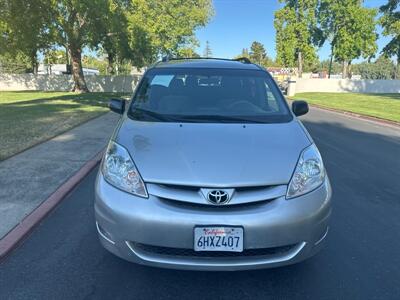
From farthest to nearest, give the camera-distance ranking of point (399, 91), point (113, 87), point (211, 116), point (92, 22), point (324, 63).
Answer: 1. point (324, 63)
2. point (399, 91)
3. point (113, 87)
4. point (92, 22)
5. point (211, 116)

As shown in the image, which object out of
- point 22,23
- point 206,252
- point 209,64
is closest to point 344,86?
point 22,23

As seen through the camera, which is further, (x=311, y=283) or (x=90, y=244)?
(x=90, y=244)

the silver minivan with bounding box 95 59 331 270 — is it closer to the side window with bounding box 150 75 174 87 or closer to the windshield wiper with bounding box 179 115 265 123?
the windshield wiper with bounding box 179 115 265 123

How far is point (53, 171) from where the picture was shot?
6.49 meters

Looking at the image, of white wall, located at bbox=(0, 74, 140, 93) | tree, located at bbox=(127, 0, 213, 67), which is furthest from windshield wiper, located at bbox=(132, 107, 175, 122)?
white wall, located at bbox=(0, 74, 140, 93)

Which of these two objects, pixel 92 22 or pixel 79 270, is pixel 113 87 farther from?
pixel 79 270

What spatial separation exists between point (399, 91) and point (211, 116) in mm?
47589

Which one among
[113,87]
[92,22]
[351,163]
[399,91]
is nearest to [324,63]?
[399,91]

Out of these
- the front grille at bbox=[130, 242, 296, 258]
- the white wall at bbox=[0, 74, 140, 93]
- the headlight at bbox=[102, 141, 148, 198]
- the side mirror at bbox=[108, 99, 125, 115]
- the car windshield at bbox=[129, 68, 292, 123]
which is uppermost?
the car windshield at bbox=[129, 68, 292, 123]

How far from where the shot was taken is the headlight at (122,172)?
10.1 feet

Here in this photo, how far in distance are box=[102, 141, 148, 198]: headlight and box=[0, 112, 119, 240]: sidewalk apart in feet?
4.94

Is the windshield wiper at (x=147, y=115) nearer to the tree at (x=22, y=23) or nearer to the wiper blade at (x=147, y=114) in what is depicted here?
the wiper blade at (x=147, y=114)

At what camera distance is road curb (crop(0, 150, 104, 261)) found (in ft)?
12.8

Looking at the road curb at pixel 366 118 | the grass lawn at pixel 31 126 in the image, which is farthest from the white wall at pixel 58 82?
the grass lawn at pixel 31 126
